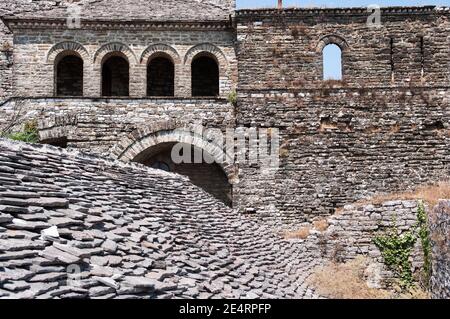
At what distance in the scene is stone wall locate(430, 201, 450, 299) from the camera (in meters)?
11.3

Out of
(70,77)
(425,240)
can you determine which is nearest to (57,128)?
(70,77)

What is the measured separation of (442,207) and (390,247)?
199 centimetres

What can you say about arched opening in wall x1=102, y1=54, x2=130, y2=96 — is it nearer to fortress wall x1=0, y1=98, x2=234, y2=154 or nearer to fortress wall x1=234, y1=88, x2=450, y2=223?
fortress wall x1=0, y1=98, x2=234, y2=154

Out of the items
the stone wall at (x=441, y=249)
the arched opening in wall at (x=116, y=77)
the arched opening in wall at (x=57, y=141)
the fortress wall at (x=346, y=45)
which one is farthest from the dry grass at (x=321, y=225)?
the arched opening in wall at (x=116, y=77)

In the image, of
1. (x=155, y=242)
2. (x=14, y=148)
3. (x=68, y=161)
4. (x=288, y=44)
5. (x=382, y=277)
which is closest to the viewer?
(x=155, y=242)

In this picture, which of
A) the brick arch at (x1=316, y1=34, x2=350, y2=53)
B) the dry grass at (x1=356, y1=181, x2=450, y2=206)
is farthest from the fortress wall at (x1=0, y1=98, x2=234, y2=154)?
the dry grass at (x1=356, y1=181, x2=450, y2=206)

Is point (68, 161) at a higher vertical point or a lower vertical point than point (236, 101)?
lower

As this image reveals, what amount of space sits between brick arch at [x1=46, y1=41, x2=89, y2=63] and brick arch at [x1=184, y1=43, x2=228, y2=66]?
391 cm

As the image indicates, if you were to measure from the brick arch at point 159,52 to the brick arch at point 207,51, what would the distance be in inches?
15.3

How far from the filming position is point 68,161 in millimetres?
7594

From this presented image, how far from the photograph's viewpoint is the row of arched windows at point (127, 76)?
2127 cm

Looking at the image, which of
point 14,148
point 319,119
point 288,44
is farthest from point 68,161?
point 288,44

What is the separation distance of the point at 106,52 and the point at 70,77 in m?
3.18
